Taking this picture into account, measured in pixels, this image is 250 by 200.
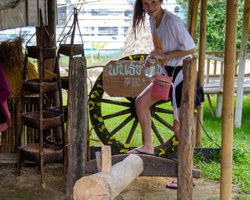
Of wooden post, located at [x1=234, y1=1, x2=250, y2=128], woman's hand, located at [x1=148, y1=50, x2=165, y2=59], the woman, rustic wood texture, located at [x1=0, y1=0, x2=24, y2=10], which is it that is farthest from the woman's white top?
wooden post, located at [x1=234, y1=1, x2=250, y2=128]

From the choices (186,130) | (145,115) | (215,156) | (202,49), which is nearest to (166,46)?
(145,115)

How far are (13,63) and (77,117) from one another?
1.74 meters

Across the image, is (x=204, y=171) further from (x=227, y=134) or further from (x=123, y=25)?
(x=123, y=25)

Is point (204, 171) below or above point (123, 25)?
below

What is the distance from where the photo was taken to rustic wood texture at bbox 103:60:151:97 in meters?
4.74

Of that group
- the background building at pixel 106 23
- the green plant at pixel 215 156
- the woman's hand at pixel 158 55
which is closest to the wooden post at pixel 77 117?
the woman's hand at pixel 158 55

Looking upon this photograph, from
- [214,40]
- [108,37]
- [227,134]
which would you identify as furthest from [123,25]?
[227,134]

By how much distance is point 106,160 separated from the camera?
2.89 m

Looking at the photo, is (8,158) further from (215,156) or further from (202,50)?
(202,50)

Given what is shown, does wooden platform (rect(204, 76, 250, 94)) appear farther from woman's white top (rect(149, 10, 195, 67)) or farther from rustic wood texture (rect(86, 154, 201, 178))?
rustic wood texture (rect(86, 154, 201, 178))

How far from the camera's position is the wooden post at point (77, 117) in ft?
10.1

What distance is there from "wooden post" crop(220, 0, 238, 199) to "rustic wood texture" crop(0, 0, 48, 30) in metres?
1.49

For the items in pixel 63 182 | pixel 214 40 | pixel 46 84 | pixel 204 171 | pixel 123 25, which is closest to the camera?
pixel 46 84

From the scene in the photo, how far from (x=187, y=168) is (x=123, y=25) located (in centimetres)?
1194
